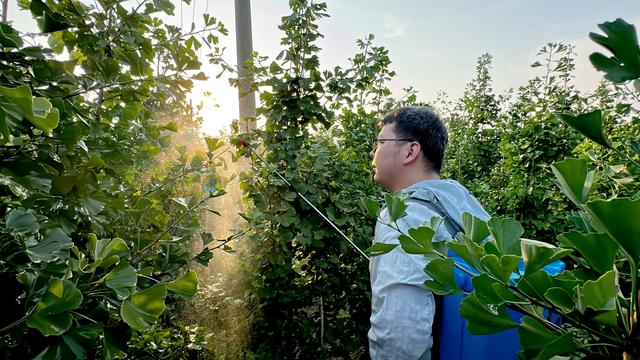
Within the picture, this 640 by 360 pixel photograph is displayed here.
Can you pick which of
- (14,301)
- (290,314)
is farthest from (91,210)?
(290,314)

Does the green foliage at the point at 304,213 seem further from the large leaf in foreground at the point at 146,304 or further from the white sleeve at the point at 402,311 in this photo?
the large leaf in foreground at the point at 146,304

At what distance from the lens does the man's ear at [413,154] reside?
189 cm

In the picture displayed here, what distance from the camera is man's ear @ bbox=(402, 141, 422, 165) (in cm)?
189

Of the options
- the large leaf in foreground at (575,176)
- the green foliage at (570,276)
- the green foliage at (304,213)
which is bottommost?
the green foliage at (304,213)

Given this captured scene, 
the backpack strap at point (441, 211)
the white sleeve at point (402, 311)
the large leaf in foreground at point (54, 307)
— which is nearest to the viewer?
the large leaf in foreground at point (54, 307)

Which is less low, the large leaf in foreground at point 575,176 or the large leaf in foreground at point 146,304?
the large leaf in foreground at point 575,176

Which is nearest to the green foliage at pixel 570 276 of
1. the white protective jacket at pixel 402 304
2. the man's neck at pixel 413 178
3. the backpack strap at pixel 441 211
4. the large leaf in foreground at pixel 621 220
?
the large leaf in foreground at pixel 621 220

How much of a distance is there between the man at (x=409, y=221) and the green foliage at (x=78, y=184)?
2.18 feet

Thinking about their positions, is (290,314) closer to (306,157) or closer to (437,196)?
(306,157)

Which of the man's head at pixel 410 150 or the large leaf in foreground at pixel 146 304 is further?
the man's head at pixel 410 150

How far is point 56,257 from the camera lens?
2.70 feet

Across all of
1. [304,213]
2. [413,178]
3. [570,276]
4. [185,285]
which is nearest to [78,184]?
[185,285]

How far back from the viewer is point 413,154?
189cm

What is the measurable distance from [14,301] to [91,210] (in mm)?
344
